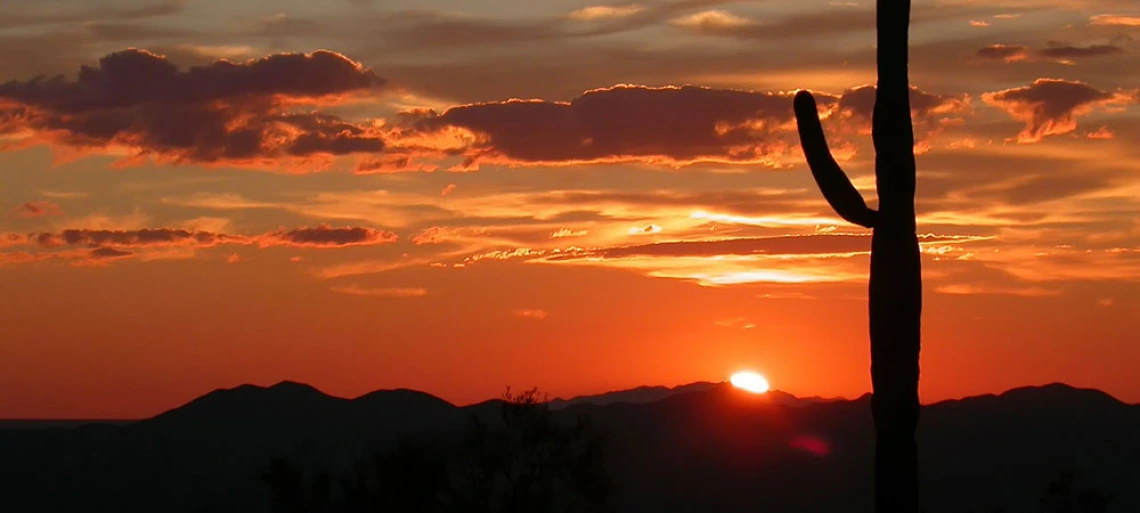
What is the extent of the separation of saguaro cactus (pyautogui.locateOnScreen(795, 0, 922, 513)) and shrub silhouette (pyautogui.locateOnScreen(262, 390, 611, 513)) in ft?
51.0

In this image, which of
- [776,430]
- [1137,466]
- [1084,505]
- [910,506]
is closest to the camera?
[910,506]

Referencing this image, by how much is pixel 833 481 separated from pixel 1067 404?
27.9 metres

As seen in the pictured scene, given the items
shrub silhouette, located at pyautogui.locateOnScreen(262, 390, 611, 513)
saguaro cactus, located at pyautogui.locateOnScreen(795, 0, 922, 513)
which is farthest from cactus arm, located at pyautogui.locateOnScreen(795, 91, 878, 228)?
shrub silhouette, located at pyautogui.locateOnScreen(262, 390, 611, 513)

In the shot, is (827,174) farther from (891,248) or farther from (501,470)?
(501,470)

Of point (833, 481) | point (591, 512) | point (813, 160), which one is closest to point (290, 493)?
point (591, 512)

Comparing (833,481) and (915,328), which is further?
(833,481)

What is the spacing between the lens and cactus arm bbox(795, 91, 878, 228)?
16531 mm

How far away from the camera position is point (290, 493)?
36875 millimetres

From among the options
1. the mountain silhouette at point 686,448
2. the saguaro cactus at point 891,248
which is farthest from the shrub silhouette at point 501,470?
the mountain silhouette at point 686,448

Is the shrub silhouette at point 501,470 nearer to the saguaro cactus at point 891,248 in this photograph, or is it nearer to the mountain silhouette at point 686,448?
the saguaro cactus at point 891,248

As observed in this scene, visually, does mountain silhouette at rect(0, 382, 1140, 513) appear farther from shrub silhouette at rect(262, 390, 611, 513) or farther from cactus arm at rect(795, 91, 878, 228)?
cactus arm at rect(795, 91, 878, 228)

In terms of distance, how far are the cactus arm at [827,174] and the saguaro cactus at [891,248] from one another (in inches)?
0.4

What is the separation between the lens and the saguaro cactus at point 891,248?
52.5 ft

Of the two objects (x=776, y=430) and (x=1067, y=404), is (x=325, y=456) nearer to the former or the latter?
(x=776, y=430)
